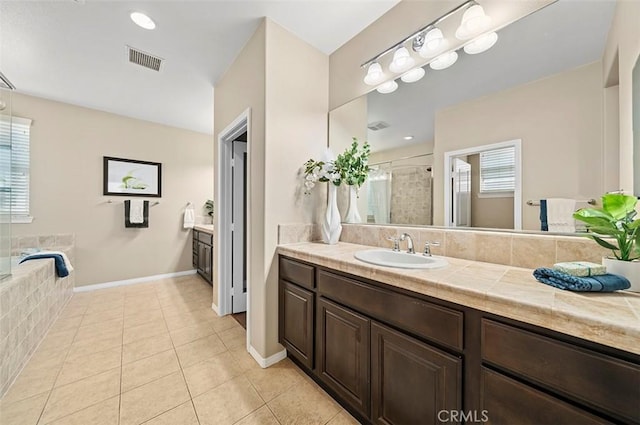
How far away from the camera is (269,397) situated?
4.99ft

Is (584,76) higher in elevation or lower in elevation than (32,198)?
higher

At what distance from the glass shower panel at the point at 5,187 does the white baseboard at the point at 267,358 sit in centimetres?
197

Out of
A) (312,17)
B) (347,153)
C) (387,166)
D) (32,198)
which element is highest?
(312,17)

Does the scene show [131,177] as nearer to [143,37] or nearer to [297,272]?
[143,37]

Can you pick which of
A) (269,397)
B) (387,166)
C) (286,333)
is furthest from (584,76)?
(269,397)

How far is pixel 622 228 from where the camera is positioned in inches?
32.6

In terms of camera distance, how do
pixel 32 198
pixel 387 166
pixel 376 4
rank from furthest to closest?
pixel 32 198, pixel 387 166, pixel 376 4

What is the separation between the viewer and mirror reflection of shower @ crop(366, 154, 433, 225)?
65.6 inches

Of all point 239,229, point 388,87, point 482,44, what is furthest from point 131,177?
point 482,44

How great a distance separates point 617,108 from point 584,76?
20 cm

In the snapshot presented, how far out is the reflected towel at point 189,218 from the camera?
4246mm

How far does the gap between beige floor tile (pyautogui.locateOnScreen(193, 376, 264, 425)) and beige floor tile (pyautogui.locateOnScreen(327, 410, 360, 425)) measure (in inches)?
18.2

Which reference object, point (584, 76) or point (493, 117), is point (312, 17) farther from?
point (584, 76)

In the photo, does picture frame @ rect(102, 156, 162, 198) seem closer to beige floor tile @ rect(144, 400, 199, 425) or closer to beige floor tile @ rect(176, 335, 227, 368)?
beige floor tile @ rect(176, 335, 227, 368)
